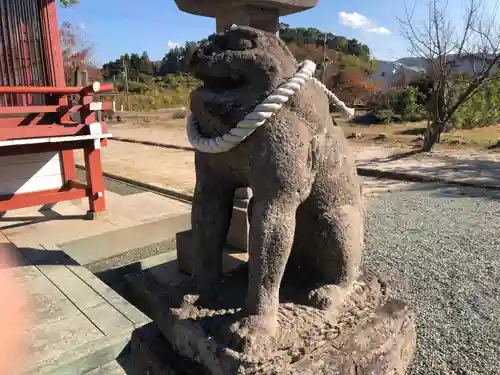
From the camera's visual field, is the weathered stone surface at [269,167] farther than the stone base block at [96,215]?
No

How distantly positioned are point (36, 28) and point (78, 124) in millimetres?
1661

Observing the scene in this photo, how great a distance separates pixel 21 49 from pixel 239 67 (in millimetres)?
5204

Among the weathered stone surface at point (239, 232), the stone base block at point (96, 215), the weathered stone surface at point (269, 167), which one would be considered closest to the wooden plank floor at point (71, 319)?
the weathered stone surface at point (239, 232)

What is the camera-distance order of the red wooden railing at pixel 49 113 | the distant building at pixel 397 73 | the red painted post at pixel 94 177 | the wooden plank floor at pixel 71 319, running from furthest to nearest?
1. the distant building at pixel 397 73
2. the red painted post at pixel 94 177
3. the red wooden railing at pixel 49 113
4. the wooden plank floor at pixel 71 319

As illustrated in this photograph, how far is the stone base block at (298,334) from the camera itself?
1255 millimetres

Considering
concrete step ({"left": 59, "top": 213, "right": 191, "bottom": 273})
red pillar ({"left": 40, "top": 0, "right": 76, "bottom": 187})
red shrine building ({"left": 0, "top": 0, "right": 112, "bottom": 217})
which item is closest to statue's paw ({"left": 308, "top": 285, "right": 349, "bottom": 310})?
concrete step ({"left": 59, "top": 213, "right": 191, "bottom": 273})

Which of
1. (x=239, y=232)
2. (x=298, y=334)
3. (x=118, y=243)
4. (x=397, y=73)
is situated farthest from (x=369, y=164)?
(x=397, y=73)

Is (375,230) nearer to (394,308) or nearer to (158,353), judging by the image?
(394,308)

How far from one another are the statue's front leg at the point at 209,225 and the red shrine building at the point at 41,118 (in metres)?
3.55

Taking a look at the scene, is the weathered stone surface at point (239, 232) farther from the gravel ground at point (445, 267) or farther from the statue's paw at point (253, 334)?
the statue's paw at point (253, 334)

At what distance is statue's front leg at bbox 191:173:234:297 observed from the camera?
1459mm

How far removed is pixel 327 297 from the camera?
143 cm

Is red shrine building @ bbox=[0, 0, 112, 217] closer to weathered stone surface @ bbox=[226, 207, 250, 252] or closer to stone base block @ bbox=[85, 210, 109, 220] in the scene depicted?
stone base block @ bbox=[85, 210, 109, 220]

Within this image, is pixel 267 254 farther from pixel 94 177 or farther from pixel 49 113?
pixel 49 113
